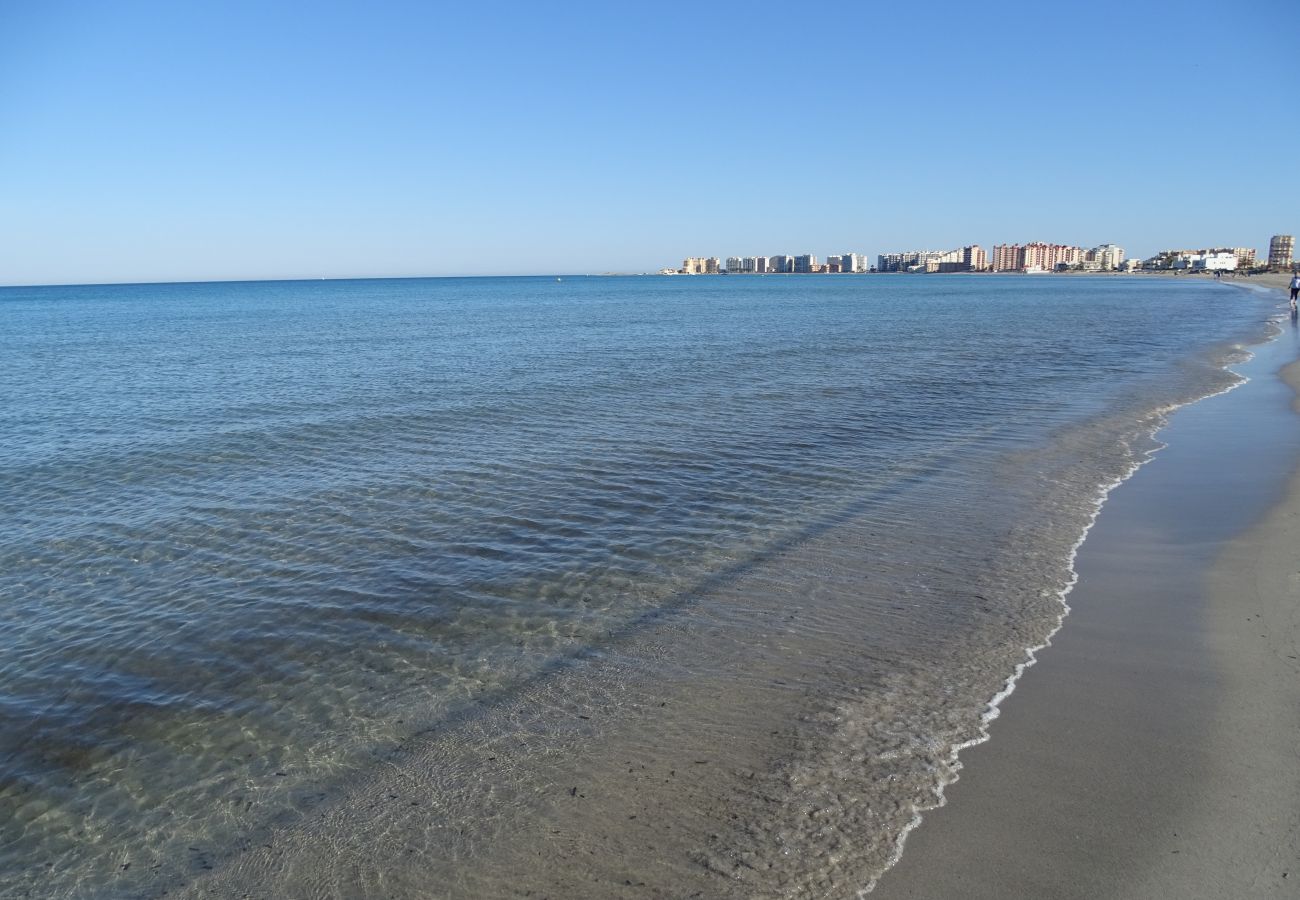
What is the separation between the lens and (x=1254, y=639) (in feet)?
25.3

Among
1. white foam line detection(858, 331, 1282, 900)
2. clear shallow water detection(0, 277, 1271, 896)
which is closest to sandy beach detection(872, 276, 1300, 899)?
white foam line detection(858, 331, 1282, 900)

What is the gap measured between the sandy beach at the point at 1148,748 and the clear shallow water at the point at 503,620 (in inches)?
17.2

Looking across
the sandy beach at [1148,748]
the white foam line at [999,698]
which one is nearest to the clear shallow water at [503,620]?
the white foam line at [999,698]

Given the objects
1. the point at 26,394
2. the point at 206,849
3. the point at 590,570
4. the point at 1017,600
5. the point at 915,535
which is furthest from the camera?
the point at 26,394

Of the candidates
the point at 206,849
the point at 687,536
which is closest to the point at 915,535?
the point at 687,536

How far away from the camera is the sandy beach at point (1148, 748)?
188 inches

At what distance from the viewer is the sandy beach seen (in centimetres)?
478

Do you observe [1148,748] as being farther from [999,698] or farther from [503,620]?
[503,620]

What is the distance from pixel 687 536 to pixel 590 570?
1844 millimetres

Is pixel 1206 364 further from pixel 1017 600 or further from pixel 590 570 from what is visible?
pixel 590 570

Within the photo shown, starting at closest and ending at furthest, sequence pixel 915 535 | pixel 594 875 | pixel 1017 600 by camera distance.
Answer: pixel 594 875 → pixel 1017 600 → pixel 915 535

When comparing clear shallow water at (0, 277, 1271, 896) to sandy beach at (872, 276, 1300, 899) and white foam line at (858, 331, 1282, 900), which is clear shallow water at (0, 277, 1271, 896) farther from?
sandy beach at (872, 276, 1300, 899)

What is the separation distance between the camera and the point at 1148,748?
5.99m

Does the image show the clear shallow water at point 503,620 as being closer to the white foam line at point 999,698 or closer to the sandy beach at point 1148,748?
the white foam line at point 999,698
